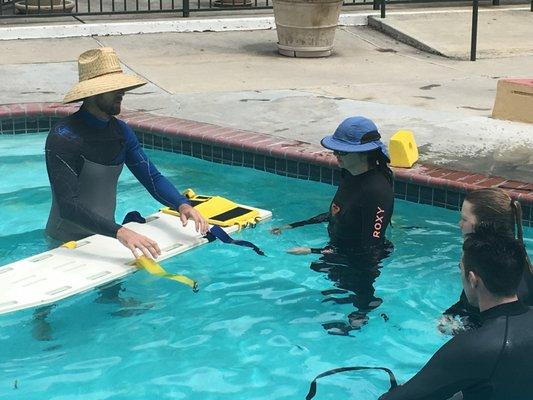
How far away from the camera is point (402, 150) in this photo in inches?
296

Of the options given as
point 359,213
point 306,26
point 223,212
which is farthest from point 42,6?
point 359,213

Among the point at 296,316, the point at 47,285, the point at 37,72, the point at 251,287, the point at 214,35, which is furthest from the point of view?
the point at 214,35

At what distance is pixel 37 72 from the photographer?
36.6ft

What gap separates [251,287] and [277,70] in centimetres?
569

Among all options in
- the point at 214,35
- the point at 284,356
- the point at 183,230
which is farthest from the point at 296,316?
the point at 214,35

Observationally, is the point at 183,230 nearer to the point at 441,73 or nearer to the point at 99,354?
the point at 99,354

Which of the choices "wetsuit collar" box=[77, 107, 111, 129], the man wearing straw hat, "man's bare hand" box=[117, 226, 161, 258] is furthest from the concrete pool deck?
"man's bare hand" box=[117, 226, 161, 258]

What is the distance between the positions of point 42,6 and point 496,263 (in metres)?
12.0

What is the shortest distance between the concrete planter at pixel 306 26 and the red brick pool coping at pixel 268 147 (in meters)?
3.38

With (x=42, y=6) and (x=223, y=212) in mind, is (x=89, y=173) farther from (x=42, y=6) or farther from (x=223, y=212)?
(x=42, y=6)

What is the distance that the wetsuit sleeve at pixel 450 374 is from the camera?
322 centimetres

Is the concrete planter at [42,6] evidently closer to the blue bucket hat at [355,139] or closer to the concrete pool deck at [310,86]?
the concrete pool deck at [310,86]

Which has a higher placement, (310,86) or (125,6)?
(125,6)

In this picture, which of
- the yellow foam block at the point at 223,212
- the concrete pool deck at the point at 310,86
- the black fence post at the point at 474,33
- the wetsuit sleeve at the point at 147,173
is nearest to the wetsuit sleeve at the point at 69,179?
the wetsuit sleeve at the point at 147,173
